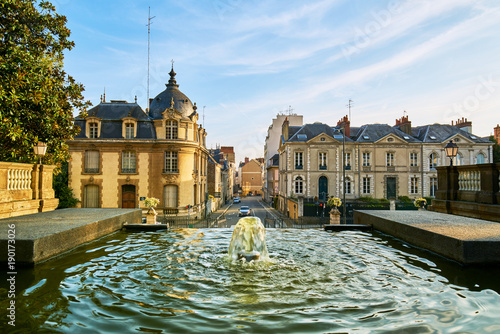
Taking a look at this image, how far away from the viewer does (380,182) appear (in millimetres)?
46812

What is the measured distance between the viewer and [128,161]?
3503 centimetres

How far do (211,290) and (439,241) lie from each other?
627 cm

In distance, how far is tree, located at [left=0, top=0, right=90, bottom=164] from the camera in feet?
45.2

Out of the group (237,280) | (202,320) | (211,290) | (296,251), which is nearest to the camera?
(202,320)

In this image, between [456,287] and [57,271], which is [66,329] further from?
[456,287]

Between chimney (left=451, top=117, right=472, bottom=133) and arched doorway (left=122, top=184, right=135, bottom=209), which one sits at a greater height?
chimney (left=451, top=117, right=472, bottom=133)

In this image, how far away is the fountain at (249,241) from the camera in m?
8.96

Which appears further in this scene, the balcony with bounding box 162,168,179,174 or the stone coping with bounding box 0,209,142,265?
the balcony with bounding box 162,168,179,174

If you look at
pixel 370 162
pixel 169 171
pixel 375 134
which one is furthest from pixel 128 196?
pixel 375 134

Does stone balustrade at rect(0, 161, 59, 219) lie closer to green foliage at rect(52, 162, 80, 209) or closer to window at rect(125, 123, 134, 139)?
green foliage at rect(52, 162, 80, 209)

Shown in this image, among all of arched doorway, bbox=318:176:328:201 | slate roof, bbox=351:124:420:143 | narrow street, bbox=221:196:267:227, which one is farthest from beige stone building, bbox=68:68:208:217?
slate roof, bbox=351:124:420:143

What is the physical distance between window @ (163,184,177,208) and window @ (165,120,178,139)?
5.45 m

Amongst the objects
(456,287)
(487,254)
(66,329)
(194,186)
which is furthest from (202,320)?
(194,186)

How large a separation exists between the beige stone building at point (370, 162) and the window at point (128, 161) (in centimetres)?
2168
